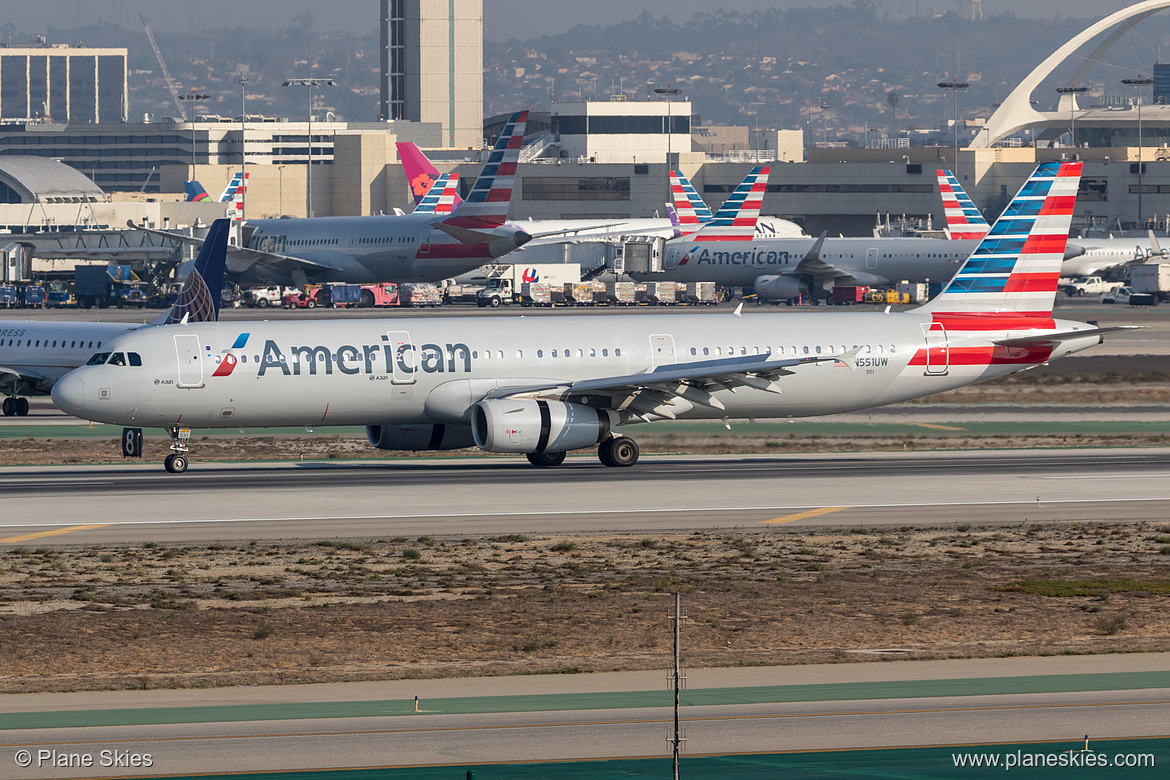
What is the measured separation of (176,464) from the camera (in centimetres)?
4494

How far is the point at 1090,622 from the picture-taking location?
2598 cm

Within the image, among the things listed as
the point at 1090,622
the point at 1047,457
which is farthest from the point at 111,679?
the point at 1047,457

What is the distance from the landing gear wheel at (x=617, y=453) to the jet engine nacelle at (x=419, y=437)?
3982mm

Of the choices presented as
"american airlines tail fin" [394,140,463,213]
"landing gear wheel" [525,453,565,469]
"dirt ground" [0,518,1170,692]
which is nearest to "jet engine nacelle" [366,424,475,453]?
"landing gear wheel" [525,453,565,469]

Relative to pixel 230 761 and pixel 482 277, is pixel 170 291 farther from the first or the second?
pixel 230 761

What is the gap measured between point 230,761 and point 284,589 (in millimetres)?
10396

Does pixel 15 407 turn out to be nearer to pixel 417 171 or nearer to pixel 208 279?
pixel 208 279

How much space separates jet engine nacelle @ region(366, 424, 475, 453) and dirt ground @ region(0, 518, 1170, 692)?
510 inches

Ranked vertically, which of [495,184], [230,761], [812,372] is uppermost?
[495,184]

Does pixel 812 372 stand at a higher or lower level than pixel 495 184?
lower

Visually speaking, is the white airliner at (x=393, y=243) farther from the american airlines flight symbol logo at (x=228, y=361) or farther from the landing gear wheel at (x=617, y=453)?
the american airlines flight symbol logo at (x=228, y=361)

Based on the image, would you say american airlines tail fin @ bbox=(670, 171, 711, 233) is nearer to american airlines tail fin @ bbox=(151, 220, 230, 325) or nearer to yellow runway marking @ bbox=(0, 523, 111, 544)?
american airlines tail fin @ bbox=(151, 220, 230, 325)

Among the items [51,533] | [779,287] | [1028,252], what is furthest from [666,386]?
[779,287]

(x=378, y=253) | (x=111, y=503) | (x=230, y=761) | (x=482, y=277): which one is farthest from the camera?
(x=482, y=277)
